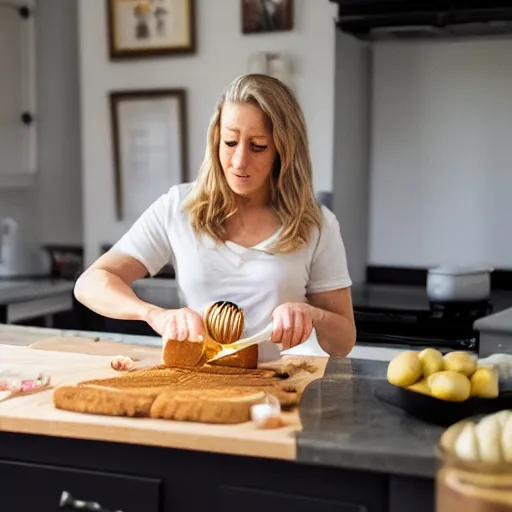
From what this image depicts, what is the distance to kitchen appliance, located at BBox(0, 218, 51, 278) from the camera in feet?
10.5

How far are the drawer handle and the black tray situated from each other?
16.9 inches

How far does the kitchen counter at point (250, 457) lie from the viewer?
3.29 ft

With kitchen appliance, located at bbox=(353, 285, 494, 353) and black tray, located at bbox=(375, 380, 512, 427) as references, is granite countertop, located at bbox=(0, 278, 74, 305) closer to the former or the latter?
kitchen appliance, located at bbox=(353, 285, 494, 353)

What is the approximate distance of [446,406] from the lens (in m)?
1.09

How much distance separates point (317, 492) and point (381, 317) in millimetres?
1328

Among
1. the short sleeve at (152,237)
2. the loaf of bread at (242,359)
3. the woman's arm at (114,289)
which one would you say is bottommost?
the loaf of bread at (242,359)

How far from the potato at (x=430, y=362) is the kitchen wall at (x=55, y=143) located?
2.39 metres

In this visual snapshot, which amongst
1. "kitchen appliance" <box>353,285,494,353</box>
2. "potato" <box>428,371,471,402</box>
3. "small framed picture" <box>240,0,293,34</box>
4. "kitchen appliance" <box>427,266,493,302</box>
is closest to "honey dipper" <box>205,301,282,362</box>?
"potato" <box>428,371,471,402</box>

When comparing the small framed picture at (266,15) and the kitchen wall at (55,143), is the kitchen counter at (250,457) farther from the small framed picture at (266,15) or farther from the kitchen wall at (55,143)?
the kitchen wall at (55,143)

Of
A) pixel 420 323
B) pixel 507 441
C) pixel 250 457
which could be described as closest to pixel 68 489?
pixel 250 457

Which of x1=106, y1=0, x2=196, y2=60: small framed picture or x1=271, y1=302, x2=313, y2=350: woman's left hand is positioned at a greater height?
x1=106, y1=0, x2=196, y2=60: small framed picture

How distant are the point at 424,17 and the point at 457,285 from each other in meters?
0.77

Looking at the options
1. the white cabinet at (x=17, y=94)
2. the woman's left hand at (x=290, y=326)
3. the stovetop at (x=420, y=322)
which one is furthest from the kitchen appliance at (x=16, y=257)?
the woman's left hand at (x=290, y=326)

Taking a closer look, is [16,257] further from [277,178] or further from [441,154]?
[277,178]
